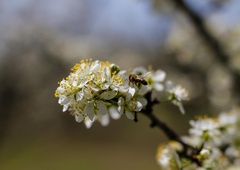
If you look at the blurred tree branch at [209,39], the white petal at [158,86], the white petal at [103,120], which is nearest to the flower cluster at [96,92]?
the white petal at [158,86]

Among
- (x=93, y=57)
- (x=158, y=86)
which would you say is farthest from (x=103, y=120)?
(x=93, y=57)

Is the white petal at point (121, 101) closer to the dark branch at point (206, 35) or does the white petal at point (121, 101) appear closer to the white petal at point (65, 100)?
the white petal at point (65, 100)

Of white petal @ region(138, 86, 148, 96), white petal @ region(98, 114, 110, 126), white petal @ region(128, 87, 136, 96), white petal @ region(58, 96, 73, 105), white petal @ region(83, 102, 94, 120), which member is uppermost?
white petal @ region(98, 114, 110, 126)

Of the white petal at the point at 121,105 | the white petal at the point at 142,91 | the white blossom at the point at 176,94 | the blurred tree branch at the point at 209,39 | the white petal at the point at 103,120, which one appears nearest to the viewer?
the white petal at the point at 121,105

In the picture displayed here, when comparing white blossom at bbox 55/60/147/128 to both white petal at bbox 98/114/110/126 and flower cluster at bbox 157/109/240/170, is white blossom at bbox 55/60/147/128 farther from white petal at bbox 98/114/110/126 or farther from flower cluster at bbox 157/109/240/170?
white petal at bbox 98/114/110/126

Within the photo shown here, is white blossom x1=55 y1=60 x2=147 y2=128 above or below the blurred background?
below

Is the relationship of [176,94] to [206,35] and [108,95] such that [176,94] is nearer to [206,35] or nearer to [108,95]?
[108,95]

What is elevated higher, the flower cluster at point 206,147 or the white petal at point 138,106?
the flower cluster at point 206,147

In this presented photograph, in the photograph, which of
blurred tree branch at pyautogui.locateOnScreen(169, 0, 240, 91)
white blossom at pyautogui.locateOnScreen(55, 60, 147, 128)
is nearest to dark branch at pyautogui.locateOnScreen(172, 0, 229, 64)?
blurred tree branch at pyautogui.locateOnScreen(169, 0, 240, 91)

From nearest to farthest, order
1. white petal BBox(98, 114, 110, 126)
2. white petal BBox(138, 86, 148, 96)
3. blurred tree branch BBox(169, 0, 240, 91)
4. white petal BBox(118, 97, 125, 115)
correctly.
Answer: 1. white petal BBox(118, 97, 125, 115)
2. white petal BBox(138, 86, 148, 96)
3. white petal BBox(98, 114, 110, 126)
4. blurred tree branch BBox(169, 0, 240, 91)

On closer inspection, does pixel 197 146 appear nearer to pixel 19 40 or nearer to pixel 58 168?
pixel 19 40
